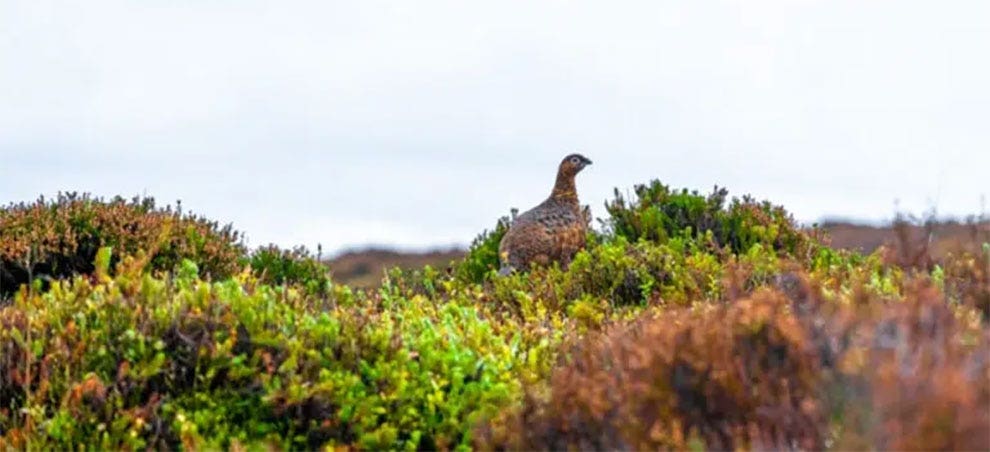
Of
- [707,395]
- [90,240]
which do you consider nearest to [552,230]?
[90,240]

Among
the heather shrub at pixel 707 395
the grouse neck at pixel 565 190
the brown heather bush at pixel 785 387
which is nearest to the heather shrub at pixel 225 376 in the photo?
the brown heather bush at pixel 785 387

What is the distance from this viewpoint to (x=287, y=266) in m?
16.6

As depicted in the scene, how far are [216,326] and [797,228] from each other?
10.3 metres

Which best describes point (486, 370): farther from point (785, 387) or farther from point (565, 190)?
point (565, 190)

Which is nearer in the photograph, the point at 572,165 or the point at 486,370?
the point at 486,370

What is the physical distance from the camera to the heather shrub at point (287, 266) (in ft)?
53.3

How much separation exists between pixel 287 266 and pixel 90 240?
7.06 ft

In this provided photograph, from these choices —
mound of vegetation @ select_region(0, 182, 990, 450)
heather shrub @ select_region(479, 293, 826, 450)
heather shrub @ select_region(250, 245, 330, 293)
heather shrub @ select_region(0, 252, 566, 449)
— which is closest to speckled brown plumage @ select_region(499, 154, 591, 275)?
heather shrub @ select_region(250, 245, 330, 293)

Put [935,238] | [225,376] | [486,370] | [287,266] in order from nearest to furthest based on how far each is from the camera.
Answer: [225,376]
[486,370]
[935,238]
[287,266]

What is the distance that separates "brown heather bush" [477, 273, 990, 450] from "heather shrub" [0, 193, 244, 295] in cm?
879

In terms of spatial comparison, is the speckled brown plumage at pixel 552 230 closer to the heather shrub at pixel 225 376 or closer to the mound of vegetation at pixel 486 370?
the mound of vegetation at pixel 486 370

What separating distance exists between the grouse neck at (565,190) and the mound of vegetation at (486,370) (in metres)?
4.17

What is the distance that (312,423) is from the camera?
7426mm

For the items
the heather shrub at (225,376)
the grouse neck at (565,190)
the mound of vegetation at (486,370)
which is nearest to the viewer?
the mound of vegetation at (486,370)
